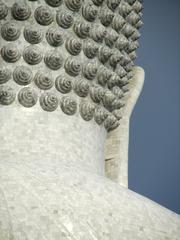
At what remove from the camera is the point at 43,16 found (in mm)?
7414

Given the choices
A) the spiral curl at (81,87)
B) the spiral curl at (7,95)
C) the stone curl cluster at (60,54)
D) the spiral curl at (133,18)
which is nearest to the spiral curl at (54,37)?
the stone curl cluster at (60,54)

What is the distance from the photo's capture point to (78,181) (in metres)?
6.05

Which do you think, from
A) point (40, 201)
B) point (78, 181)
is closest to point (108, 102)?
point (78, 181)

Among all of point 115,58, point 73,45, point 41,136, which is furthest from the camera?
point 115,58

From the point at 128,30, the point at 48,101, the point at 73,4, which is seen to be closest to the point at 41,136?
the point at 48,101

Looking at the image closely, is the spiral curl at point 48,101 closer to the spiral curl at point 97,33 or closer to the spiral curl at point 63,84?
the spiral curl at point 63,84

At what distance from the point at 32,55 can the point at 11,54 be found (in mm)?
214

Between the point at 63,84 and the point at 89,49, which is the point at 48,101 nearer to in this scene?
the point at 63,84

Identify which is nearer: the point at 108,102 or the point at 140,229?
the point at 140,229

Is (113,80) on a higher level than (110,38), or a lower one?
lower

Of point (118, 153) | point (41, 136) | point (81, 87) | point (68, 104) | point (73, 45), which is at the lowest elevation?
point (118, 153)

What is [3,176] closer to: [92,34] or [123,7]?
[92,34]

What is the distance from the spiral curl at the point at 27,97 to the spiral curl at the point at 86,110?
0.55m

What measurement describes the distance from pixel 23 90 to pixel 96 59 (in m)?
0.94
